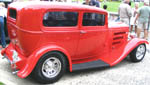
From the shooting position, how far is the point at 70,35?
13.8 feet

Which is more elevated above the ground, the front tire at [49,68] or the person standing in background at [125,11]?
the person standing in background at [125,11]

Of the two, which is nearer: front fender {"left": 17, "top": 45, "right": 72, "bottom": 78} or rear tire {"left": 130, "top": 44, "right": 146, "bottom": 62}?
front fender {"left": 17, "top": 45, "right": 72, "bottom": 78}

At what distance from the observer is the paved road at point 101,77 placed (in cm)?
414

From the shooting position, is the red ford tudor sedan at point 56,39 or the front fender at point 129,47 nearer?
the red ford tudor sedan at point 56,39

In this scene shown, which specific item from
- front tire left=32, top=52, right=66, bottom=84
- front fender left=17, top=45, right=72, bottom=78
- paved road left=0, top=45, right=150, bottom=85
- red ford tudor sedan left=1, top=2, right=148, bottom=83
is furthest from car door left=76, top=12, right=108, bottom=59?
front fender left=17, top=45, right=72, bottom=78

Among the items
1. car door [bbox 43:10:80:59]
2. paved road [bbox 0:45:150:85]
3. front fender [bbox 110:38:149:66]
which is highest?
car door [bbox 43:10:80:59]

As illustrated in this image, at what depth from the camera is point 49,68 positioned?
396 centimetres

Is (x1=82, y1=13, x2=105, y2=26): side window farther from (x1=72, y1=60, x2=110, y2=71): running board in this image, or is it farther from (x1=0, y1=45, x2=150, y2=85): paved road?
(x1=0, y1=45, x2=150, y2=85): paved road

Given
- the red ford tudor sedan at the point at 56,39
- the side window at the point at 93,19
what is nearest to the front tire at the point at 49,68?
the red ford tudor sedan at the point at 56,39

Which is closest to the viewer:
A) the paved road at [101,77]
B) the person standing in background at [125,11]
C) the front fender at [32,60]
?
the front fender at [32,60]

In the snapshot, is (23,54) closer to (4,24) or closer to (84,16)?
(84,16)

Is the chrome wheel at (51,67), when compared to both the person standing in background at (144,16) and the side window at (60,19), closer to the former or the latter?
the side window at (60,19)

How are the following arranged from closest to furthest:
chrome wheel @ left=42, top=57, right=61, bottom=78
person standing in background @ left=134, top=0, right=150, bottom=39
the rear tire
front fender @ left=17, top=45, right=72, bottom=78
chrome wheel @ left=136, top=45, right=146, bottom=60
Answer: front fender @ left=17, top=45, right=72, bottom=78
chrome wheel @ left=42, top=57, right=61, bottom=78
the rear tire
chrome wheel @ left=136, top=45, right=146, bottom=60
person standing in background @ left=134, top=0, right=150, bottom=39

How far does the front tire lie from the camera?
3.79 meters
